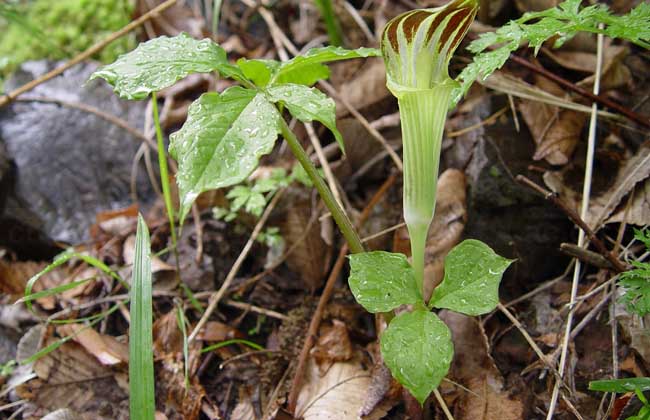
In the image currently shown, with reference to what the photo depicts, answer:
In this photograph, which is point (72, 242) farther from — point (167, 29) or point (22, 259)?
point (167, 29)

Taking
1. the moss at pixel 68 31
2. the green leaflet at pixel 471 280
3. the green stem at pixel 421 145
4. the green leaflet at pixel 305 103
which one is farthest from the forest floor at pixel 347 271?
the moss at pixel 68 31

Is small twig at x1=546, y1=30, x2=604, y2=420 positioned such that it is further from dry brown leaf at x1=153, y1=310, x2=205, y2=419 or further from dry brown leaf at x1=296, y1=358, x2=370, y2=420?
dry brown leaf at x1=153, y1=310, x2=205, y2=419

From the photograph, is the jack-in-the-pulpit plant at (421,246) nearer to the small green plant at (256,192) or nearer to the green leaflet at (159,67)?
the green leaflet at (159,67)

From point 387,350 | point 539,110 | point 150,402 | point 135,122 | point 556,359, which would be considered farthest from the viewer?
point 135,122

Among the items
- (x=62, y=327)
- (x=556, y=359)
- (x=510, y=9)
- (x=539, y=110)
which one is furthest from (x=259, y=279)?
(x=510, y=9)

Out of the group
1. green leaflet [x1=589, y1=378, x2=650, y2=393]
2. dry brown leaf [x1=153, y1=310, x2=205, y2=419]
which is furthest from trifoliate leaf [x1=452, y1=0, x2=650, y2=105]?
dry brown leaf [x1=153, y1=310, x2=205, y2=419]
